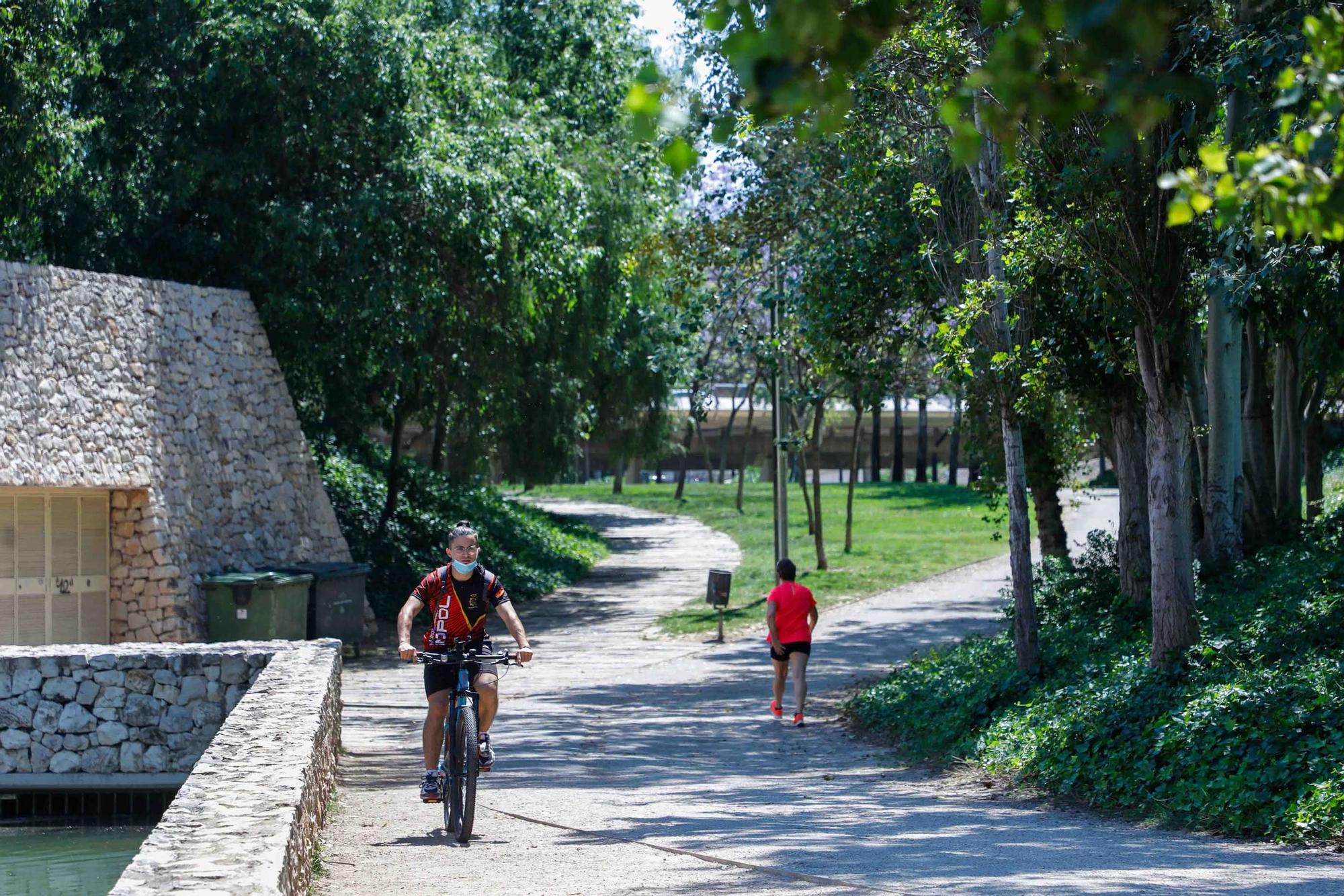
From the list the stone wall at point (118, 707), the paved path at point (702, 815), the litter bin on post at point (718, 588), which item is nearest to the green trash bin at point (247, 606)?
the paved path at point (702, 815)

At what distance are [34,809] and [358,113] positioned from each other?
11002 millimetres

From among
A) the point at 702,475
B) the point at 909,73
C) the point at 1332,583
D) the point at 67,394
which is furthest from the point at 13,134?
the point at 702,475

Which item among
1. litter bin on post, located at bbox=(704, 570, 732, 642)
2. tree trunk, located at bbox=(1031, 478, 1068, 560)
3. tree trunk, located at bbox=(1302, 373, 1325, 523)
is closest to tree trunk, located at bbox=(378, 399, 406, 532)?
litter bin on post, located at bbox=(704, 570, 732, 642)

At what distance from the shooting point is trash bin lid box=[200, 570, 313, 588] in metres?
18.0

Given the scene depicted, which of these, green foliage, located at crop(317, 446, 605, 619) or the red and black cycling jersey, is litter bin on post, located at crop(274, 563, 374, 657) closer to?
green foliage, located at crop(317, 446, 605, 619)

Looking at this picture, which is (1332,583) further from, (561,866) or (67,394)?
(67,394)

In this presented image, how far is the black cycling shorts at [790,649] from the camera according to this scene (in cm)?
1476

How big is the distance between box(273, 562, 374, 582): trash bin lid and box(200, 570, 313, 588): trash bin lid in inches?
18.5

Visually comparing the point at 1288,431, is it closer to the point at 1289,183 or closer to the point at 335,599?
the point at 335,599

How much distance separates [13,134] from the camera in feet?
55.5

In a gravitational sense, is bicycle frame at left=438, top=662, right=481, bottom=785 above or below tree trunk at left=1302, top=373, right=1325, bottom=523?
below

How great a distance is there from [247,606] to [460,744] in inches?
400

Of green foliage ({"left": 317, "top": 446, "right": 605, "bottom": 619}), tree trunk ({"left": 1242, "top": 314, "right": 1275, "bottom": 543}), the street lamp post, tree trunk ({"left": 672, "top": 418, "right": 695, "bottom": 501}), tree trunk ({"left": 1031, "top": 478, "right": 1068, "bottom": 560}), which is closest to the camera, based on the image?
tree trunk ({"left": 1242, "top": 314, "right": 1275, "bottom": 543})

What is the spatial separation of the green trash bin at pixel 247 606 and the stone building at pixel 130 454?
22 centimetres
